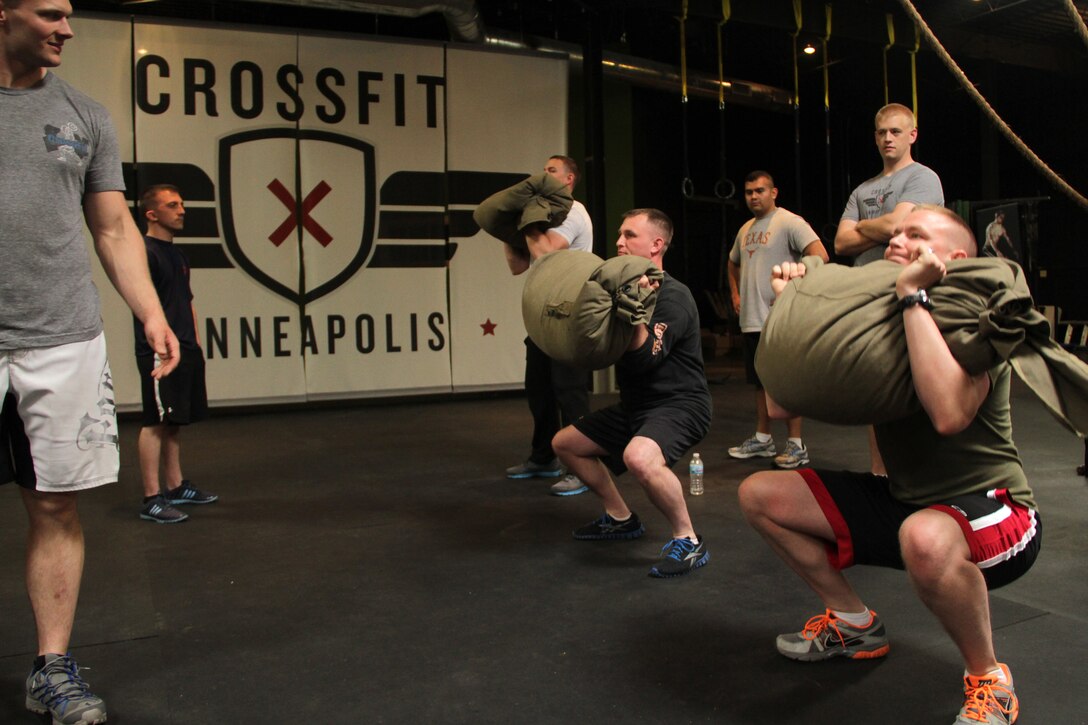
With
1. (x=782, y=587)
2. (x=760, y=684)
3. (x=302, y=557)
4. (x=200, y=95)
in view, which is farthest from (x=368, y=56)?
(x=760, y=684)

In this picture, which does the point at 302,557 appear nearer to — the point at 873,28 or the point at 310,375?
the point at 310,375

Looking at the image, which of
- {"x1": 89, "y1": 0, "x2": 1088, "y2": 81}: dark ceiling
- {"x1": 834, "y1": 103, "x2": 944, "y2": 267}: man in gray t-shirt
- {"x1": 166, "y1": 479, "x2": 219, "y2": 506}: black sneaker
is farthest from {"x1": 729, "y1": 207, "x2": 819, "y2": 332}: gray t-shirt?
{"x1": 166, "y1": 479, "x2": 219, "y2": 506}: black sneaker

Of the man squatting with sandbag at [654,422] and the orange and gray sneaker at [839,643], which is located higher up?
the man squatting with sandbag at [654,422]

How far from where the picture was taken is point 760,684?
1.68 metres

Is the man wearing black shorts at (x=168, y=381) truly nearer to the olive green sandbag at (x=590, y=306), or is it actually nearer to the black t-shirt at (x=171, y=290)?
the black t-shirt at (x=171, y=290)

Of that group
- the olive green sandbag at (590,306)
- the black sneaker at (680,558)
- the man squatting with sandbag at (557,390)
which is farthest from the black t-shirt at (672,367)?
the man squatting with sandbag at (557,390)

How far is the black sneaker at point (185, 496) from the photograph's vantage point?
3332 millimetres

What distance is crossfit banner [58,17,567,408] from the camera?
222 inches

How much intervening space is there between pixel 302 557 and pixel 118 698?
Answer: 967 mm

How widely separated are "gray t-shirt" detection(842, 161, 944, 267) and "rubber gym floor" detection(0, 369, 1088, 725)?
1087mm

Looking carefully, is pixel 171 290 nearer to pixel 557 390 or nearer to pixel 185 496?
pixel 185 496

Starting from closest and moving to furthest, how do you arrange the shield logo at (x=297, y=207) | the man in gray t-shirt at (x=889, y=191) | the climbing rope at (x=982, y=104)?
the climbing rope at (x=982, y=104) → the man in gray t-shirt at (x=889, y=191) → the shield logo at (x=297, y=207)

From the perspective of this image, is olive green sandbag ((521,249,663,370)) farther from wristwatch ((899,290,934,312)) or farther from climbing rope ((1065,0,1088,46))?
climbing rope ((1065,0,1088,46))

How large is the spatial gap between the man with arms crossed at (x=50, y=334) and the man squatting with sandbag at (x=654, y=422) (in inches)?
49.6
